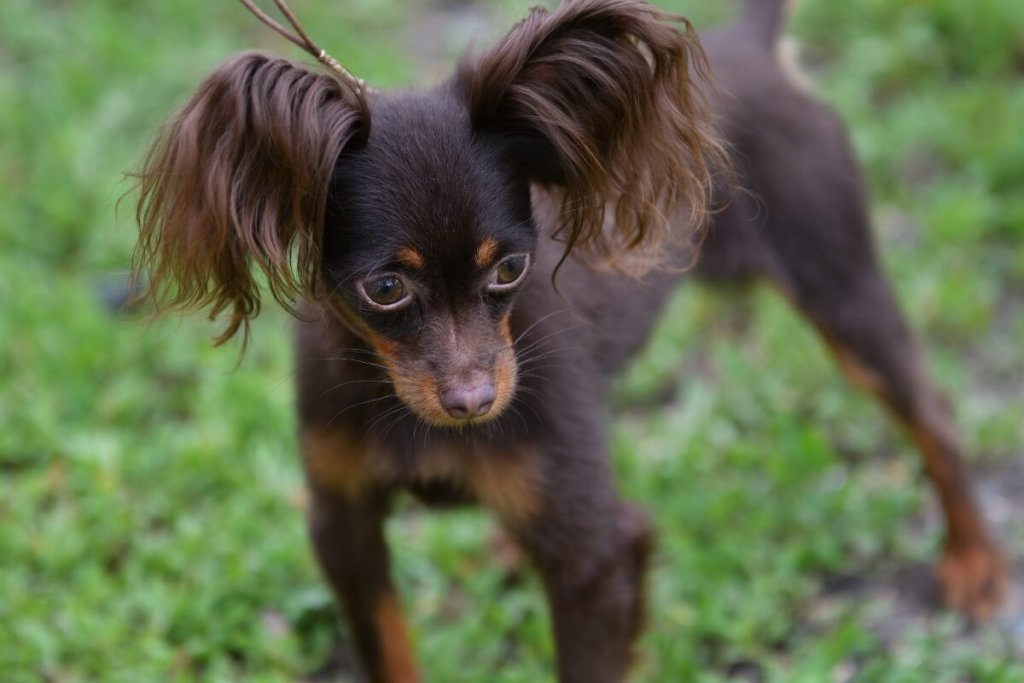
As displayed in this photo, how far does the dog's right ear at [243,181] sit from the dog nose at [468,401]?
0.38m

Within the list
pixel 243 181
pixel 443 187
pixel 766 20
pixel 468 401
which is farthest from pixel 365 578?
pixel 766 20

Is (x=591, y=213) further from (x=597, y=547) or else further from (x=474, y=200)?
(x=597, y=547)

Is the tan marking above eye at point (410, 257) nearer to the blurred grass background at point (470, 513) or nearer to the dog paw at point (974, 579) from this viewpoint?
the blurred grass background at point (470, 513)

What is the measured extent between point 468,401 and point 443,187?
1.52 ft

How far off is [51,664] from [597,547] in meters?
1.74

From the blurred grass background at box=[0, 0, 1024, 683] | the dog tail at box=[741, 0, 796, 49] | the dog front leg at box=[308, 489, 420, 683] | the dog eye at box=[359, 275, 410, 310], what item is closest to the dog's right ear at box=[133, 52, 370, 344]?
the dog eye at box=[359, 275, 410, 310]

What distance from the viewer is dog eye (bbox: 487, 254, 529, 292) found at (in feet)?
9.47

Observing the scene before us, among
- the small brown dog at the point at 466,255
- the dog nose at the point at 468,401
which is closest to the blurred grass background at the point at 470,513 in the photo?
the small brown dog at the point at 466,255

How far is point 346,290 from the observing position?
2.89 meters

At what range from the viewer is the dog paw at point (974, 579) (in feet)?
14.2

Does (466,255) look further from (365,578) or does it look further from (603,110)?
(365,578)

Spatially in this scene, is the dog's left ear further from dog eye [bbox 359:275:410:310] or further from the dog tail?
the dog tail

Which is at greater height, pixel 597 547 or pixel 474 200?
pixel 474 200

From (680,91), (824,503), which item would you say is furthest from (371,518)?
(824,503)
